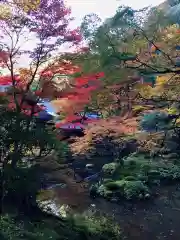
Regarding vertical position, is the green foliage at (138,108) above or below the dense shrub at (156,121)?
above

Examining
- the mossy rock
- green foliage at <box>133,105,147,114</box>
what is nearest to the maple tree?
green foliage at <box>133,105,147,114</box>

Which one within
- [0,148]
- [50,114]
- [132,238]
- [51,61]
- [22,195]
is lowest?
[132,238]

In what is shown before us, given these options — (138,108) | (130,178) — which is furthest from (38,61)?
(130,178)

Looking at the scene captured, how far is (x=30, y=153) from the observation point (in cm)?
787

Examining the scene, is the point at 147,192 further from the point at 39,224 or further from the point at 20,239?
the point at 20,239

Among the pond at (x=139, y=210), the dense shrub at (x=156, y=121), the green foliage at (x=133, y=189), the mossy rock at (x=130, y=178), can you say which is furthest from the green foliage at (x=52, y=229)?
the mossy rock at (x=130, y=178)

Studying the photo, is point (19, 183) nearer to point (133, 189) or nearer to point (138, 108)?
point (138, 108)

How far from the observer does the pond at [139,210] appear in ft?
29.0

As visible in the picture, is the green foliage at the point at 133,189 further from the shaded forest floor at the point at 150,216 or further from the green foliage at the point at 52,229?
the green foliage at the point at 52,229

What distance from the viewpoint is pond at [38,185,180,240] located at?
8836mm

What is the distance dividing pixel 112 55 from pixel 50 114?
16.8 metres

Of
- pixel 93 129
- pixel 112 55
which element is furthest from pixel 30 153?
pixel 93 129

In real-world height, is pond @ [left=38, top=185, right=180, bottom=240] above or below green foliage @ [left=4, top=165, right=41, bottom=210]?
below

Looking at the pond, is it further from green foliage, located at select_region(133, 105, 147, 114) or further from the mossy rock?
green foliage, located at select_region(133, 105, 147, 114)
